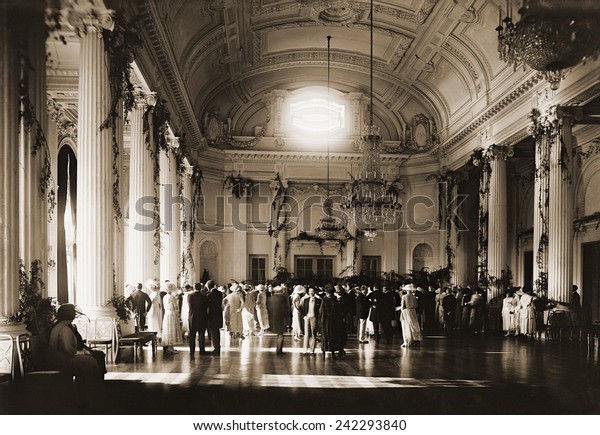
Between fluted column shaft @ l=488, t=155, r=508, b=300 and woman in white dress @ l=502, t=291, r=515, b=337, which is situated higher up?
fluted column shaft @ l=488, t=155, r=508, b=300

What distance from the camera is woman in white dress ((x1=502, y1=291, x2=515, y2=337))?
1630 centimetres

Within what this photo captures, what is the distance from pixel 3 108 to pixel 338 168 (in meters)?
20.1

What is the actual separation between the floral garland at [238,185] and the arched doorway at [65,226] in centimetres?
1048

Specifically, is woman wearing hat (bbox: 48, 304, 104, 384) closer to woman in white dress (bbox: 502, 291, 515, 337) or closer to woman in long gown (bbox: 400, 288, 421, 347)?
woman in long gown (bbox: 400, 288, 421, 347)

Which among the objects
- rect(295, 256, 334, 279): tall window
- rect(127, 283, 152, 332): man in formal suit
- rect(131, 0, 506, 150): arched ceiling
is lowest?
rect(295, 256, 334, 279): tall window

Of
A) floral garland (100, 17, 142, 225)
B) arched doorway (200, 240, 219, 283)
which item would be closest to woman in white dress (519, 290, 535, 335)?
floral garland (100, 17, 142, 225)

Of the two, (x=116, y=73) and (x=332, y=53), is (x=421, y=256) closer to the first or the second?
(x=332, y=53)

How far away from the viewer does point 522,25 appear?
301 inches

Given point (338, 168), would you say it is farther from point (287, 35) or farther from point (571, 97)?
point (571, 97)

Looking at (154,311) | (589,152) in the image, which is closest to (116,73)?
(154,311)

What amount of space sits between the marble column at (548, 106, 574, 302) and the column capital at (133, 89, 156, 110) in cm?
958

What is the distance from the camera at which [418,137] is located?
86.6ft

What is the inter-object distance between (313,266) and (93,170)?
16906mm
